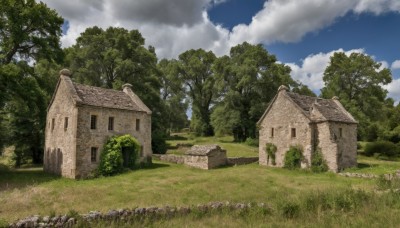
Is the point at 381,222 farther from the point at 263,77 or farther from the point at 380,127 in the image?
the point at 380,127

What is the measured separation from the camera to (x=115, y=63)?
45.4m

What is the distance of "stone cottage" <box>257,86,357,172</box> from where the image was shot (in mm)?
27906

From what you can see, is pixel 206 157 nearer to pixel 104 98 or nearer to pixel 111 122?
pixel 111 122

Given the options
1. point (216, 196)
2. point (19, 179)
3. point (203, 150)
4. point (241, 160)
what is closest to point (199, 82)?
point (241, 160)

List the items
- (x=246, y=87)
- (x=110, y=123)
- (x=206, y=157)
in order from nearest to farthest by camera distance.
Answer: (x=110, y=123) → (x=206, y=157) → (x=246, y=87)

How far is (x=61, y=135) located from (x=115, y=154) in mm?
5228

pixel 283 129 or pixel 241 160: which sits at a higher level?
pixel 283 129

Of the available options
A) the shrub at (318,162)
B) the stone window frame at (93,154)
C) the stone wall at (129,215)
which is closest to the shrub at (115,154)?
the stone window frame at (93,154)

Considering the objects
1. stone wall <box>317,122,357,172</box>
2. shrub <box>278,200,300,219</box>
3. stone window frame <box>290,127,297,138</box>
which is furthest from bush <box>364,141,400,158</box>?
shrub <box>278,200,300,219</box>

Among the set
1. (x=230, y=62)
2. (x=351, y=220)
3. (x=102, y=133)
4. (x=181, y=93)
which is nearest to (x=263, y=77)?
(x=230, y=62)

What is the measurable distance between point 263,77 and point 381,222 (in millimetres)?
41407

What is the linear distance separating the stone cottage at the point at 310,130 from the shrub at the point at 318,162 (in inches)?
11.5

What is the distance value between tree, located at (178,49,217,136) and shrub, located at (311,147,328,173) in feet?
109

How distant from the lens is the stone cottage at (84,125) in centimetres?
2539
